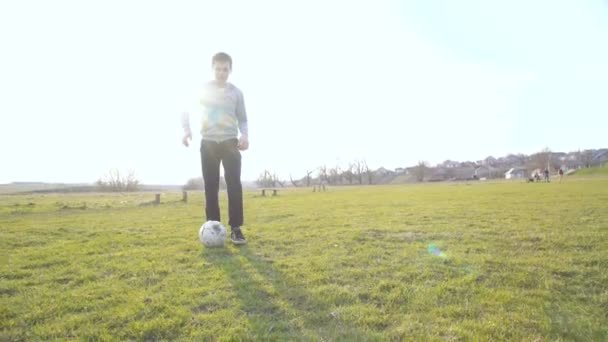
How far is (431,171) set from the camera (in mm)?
147000

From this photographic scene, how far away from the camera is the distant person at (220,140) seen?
5613mm

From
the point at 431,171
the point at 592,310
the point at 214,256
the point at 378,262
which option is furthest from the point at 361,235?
the point at 431,171

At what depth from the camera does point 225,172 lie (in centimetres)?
568

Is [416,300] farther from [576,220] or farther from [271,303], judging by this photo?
[576,220]

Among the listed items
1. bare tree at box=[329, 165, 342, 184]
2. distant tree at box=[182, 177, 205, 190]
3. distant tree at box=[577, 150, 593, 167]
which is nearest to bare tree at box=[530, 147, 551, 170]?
distant tree at box=[577, 150, 593, 167]

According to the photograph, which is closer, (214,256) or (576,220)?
(214,256)

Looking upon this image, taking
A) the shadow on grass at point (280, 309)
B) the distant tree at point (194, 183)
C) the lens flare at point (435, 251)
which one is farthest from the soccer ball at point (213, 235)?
the distant tree at point (194, 183)

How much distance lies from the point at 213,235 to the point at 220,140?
5.26ft

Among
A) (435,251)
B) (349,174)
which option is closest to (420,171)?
(349,174)

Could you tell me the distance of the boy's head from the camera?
563cm

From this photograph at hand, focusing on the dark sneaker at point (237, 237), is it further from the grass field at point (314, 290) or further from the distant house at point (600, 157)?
the distant house at point (600, 157)

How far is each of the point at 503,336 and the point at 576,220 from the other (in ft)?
25.6

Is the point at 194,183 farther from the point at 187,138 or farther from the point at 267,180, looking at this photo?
the point at 187,138

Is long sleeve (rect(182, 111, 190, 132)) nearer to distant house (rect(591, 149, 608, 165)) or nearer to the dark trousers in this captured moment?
the dark trousers
